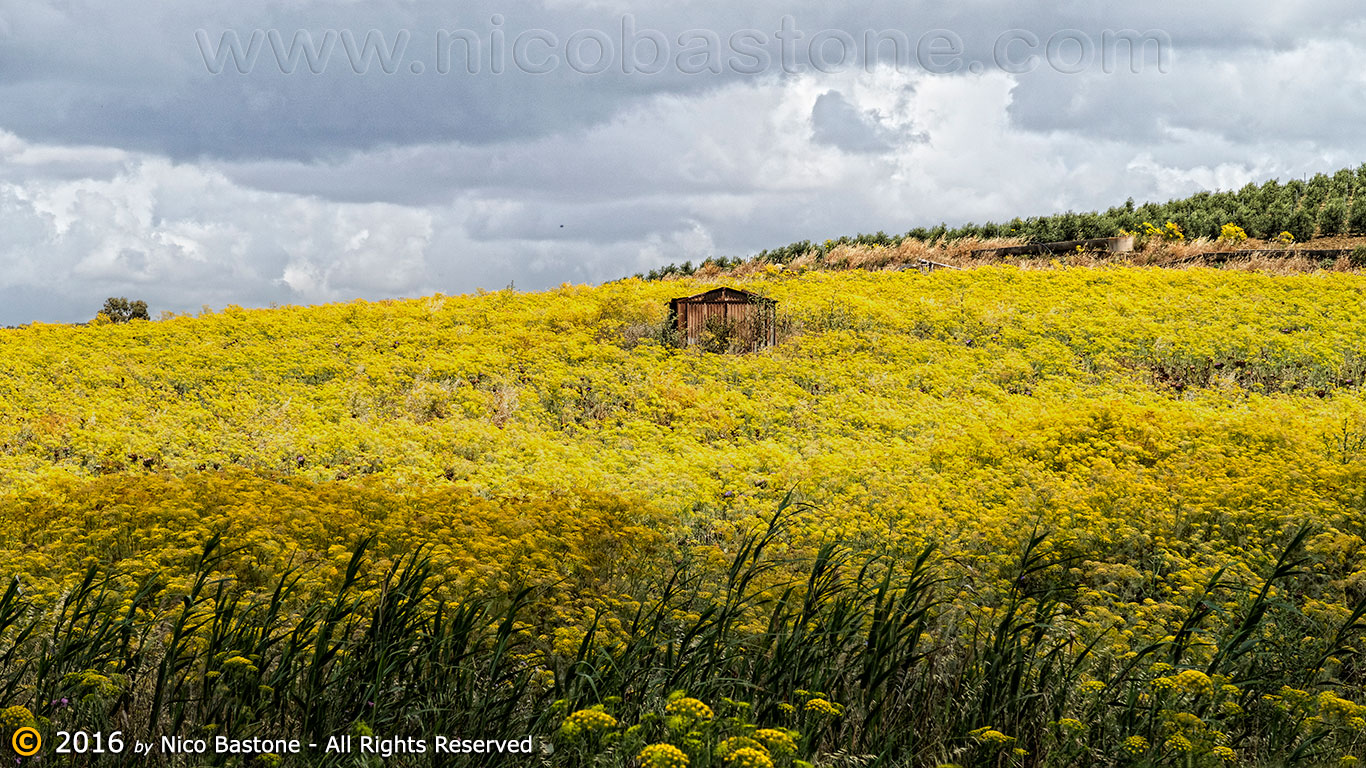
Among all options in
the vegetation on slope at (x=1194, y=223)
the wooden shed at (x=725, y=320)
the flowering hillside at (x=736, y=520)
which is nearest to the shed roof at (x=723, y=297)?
the wooden shed at (x=725, y=320)

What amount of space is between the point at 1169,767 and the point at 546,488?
6025mm

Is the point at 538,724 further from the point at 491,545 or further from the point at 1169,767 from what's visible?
the point at 491,545

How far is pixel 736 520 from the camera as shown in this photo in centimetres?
736

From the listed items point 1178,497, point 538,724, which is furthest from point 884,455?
point 538,724

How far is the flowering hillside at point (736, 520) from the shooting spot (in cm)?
328

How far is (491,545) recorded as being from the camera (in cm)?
535

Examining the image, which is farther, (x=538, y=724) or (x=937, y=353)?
(x=937, y=353)

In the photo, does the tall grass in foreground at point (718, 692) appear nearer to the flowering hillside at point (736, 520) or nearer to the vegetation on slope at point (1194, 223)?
the flowering hillside at point (736, 520)
